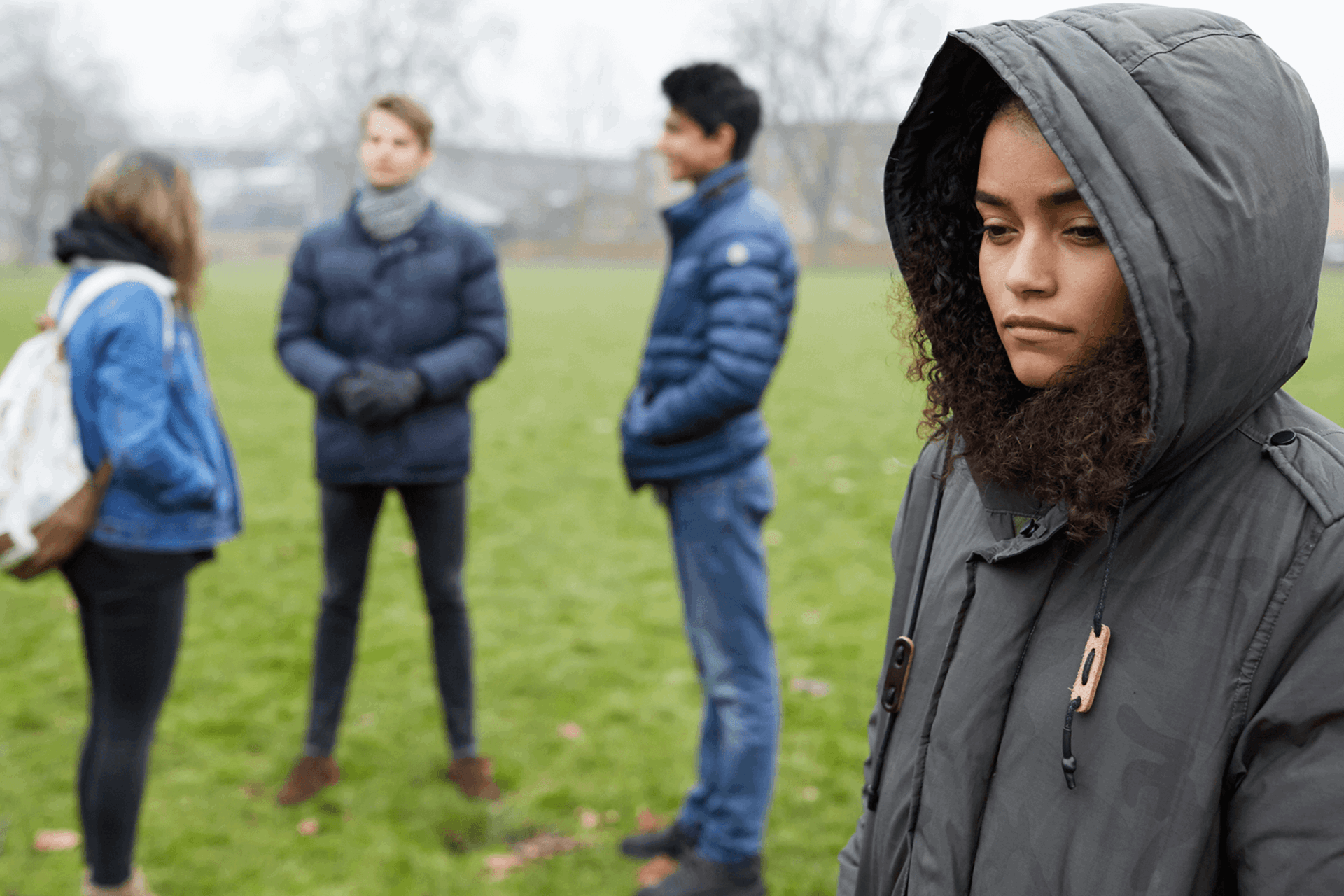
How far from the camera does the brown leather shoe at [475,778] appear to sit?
3.72 metres

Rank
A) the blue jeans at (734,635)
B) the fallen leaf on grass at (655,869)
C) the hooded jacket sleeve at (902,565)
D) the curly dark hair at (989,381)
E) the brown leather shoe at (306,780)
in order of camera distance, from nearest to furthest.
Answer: the curly dark hair at (989,381) < the hooded jacket sleeve at (902,565) < the blue jeans at (734,635) < the fallen leaf on grass at (655,869) < the brown leather shoe at (306,780)

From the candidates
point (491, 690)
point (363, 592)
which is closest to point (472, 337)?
point (363, 592)

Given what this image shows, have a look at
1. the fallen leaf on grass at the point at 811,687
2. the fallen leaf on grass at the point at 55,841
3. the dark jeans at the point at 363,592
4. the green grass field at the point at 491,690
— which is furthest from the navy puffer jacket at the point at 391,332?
the fallen leaf on grass at the point at 811,687

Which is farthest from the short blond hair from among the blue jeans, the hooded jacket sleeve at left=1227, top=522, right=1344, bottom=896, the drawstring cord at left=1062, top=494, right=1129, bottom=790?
the hooded jacket sleeve at left=1227, top=522, right=1344, bottom=896

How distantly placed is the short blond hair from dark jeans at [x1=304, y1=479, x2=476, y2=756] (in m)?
1.25

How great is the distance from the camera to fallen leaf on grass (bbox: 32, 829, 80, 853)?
3.36 m

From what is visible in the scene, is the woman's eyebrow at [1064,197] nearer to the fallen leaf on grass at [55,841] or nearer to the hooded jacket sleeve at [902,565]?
the hooded jacket sleeve at [902,565]

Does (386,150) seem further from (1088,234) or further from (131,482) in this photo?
(1088,234)

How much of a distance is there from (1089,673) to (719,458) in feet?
6.50

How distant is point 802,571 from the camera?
6.14 m

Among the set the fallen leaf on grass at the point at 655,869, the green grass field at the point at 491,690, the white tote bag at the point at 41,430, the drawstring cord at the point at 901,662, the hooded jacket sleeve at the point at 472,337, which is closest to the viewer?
the drawstring cord at the point at 901,662

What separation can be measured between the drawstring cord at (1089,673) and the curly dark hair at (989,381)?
0.06 m

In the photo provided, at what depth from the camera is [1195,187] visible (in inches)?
37.9

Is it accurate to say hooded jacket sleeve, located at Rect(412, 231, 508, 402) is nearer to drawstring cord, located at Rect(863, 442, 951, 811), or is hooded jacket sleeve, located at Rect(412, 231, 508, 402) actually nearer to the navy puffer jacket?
the navy puffer jacket
